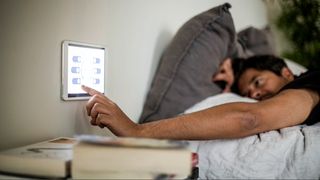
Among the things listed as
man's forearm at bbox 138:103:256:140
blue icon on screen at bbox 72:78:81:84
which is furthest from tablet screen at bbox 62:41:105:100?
man's forearm at bbox 138:103:256:140

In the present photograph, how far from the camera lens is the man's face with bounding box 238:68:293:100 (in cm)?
121

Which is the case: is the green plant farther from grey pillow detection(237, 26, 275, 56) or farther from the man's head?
the man's head

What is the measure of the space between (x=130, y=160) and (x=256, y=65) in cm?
98

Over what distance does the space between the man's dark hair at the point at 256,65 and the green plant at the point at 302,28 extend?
0.43 m

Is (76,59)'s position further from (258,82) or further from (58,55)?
(258,82)

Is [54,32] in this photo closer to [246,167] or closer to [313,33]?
[246,167]

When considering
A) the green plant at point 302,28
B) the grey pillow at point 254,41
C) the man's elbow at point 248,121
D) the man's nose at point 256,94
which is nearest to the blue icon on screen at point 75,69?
the man's elbow at point 248,121

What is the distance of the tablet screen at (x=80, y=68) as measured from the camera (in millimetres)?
785

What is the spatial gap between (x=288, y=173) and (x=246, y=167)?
10 cm

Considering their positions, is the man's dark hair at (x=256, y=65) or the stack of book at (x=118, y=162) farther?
the man's dark hair at (x=256, y=65)

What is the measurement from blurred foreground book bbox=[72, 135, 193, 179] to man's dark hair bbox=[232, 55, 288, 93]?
0.92m

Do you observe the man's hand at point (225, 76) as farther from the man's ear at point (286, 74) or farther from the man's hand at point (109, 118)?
the man's hand at point (109, 118)

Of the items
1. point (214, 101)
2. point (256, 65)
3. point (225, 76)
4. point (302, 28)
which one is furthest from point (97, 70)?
point (302, 28)

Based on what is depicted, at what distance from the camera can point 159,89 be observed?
1.09 m
